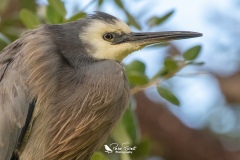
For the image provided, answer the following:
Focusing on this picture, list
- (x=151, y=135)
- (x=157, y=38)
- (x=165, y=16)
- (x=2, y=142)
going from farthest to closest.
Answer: (x=151, y=135) < (x=165, y=16) < (x=157, y=38) < (x=2, y=142)

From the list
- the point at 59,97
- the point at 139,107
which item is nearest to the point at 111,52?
the point at 59,97

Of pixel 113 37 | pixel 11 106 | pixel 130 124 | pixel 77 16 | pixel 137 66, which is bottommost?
pixel 130 124

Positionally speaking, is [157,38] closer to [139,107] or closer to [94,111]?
[94,111]

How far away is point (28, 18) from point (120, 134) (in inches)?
24.1

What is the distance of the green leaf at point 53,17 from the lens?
11.0ft

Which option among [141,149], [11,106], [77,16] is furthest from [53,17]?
[141,149]

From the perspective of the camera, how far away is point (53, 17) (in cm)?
337

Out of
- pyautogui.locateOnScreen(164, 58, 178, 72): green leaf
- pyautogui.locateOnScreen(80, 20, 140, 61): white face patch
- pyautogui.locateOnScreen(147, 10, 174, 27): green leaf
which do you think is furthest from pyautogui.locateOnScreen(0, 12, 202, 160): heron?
pyautogui.locateOnScreen(147, 10, 174, 27): green leaf

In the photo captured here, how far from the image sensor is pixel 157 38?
3223 millimetres

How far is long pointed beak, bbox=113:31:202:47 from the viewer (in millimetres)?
3213

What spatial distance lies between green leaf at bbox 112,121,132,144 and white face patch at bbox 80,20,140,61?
28 centimetres

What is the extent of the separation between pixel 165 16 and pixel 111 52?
41 cm

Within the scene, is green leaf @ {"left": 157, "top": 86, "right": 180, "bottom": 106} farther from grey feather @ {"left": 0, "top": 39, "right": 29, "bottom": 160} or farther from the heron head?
grey feather @ {"left": 0, "top": 39, "right": 29, "bottom": 160}

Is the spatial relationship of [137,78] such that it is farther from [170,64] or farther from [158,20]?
[158,20]
